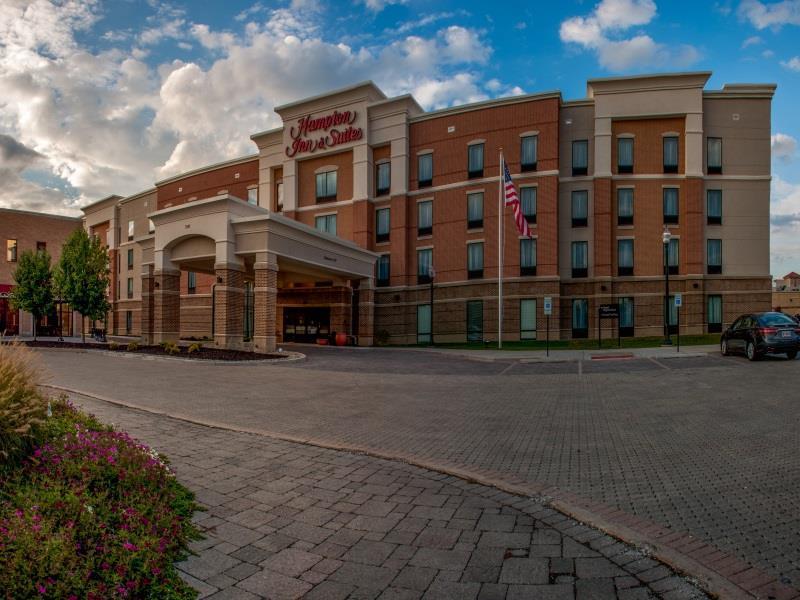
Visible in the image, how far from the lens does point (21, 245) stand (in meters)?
51.5

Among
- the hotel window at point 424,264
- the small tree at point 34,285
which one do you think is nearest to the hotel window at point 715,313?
the hotel window at point 424,264

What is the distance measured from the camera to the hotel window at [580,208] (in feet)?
111

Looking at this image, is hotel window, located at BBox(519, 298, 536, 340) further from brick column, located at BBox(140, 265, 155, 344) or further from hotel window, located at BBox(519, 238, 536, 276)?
brick column, located at BBox(140, 265, 155, 344)

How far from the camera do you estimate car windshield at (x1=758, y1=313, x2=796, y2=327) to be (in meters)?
17.3

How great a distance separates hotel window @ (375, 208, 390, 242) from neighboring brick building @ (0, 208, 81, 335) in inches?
1321

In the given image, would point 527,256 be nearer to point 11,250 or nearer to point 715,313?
point 715,313

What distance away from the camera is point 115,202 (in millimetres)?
55781

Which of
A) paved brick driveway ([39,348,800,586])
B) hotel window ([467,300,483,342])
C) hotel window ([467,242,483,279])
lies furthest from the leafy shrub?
hotel window ([467,242,483,279])

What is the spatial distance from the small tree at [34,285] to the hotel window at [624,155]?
40056 mm

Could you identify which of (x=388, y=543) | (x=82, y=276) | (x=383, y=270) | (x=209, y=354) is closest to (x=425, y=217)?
(x=383, y=270)

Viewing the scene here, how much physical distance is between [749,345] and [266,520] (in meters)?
19.5

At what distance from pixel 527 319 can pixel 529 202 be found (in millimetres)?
8185

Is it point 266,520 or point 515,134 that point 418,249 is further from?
point 266,520

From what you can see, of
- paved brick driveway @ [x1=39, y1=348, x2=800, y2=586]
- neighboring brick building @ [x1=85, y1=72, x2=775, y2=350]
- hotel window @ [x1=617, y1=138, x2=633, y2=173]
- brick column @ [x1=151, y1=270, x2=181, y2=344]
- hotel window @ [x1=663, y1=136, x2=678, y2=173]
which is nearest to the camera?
paved brick driveway @ [x1=39, y1=348, x2=800, y2=586]
